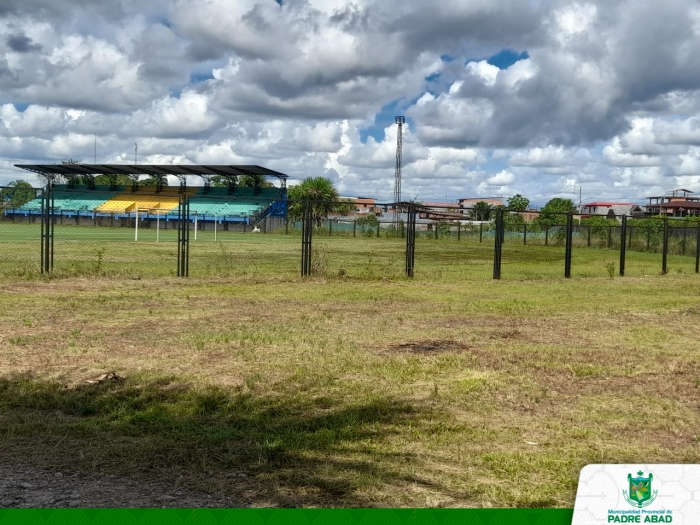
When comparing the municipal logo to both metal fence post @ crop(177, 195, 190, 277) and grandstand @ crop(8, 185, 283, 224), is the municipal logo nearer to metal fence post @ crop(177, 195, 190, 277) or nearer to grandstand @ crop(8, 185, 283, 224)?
metal fence post @ crop(177, 195, 190, 277)

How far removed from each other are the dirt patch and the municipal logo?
6.07 metres

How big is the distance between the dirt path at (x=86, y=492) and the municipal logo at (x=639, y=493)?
2215 mm

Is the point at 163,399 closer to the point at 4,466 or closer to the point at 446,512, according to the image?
the point at 4,466

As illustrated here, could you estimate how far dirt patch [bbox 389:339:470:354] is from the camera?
8988 millimetres

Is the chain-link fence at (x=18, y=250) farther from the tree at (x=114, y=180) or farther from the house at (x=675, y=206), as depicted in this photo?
the house at (x=675, y=206)

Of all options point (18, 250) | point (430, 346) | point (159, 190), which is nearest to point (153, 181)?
point (159, 190)

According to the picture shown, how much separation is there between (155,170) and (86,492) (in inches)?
2867

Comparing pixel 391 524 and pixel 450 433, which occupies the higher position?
pixel 391 524

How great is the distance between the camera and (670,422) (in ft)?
19.3

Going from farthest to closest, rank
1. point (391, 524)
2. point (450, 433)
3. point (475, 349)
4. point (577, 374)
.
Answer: point (475, 349) < point (577, 374) < point (450, 433) < point (391, 524)

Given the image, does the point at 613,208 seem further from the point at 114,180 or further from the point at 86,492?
the point at 86,492

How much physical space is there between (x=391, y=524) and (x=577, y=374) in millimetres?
5283

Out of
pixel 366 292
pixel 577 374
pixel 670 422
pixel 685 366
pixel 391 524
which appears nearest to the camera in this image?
pixel 391 524

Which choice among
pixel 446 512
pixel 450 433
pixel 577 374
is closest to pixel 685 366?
pixel 577 374
